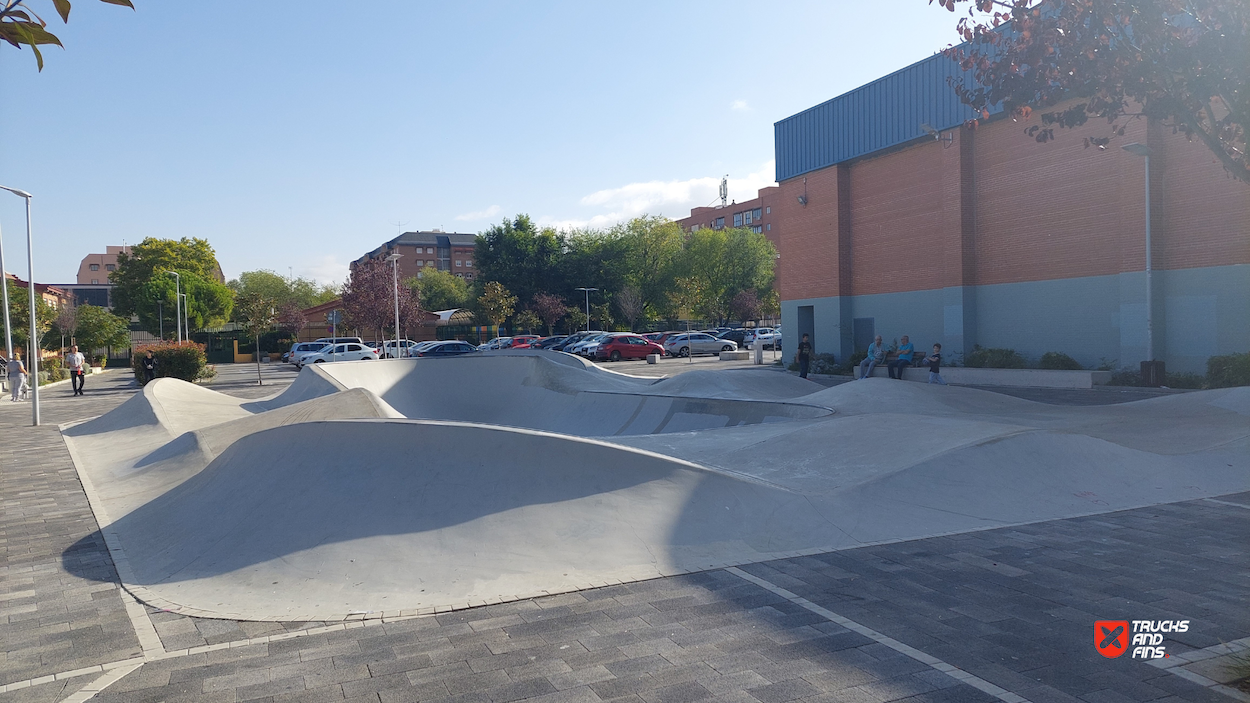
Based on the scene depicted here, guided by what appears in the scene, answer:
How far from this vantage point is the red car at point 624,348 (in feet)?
131

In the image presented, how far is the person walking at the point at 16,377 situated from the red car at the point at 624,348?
78.0ft

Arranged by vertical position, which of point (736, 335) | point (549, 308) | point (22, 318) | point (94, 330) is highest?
point (549, 308)

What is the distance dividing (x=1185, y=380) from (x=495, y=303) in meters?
41.9

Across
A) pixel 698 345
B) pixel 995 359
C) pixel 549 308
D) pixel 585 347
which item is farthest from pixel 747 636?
pixel 549 308

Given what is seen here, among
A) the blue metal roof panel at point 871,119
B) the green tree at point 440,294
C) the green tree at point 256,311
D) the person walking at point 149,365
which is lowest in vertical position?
the person walking at point 149,365

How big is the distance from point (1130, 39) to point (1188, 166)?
44.6 ft

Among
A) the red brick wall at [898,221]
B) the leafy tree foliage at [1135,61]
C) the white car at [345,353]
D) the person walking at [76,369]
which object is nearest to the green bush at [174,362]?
the person walking at [76,369]

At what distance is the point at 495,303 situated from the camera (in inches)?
2074

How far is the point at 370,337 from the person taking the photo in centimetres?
6109

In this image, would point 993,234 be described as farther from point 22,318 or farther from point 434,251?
point 434,251

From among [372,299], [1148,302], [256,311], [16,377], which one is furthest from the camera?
[372,299]

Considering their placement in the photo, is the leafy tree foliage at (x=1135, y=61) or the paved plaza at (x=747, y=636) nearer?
the paved plaza at (x=747, y=636)

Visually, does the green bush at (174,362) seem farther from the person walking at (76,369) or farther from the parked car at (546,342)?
the parked car at (546,342)

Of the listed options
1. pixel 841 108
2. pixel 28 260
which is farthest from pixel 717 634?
pixel 841 108
